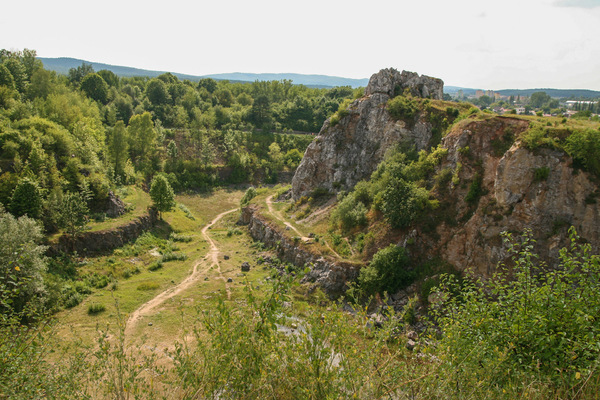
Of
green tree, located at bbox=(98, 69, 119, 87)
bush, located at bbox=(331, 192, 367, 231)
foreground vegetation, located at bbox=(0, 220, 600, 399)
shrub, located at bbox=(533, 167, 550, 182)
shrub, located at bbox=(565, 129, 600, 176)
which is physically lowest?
bush, located at bbox=(331, 192, 367, 231)

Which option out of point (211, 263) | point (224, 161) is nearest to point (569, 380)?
point (211, 263)

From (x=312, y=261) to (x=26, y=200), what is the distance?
32.1 metres

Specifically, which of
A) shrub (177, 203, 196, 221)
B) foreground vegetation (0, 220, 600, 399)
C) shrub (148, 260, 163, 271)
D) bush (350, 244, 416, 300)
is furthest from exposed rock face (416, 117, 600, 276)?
shrub (177, 203, 196, 221)

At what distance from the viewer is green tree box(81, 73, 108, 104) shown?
3792 inches

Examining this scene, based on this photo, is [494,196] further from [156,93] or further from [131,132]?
[156,93]

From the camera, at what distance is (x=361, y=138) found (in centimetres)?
5375

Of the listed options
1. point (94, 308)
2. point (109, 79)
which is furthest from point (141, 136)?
point (94, 308)

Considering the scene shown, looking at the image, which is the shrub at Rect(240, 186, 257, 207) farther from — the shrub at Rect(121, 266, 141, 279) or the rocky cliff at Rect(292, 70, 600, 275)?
the rocky cliff at Rect(292, 70, 600, 275)

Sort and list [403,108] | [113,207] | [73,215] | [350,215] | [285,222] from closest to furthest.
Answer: [73,215]
[350,215]
[403,108]
[113,207]
[285,222]

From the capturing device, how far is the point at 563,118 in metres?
33.9

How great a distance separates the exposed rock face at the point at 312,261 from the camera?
120 feet

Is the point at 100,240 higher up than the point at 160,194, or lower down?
lower down

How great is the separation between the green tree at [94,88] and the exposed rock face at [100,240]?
217 ft

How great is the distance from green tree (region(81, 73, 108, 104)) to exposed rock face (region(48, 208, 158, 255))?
2603 inches
